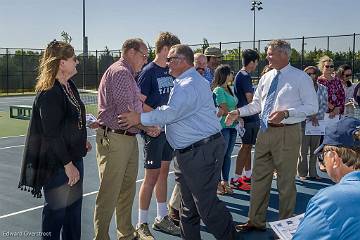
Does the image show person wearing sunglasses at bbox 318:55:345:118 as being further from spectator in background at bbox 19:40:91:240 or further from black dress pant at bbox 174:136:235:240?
spectator in background at bbox 19:40:91:240

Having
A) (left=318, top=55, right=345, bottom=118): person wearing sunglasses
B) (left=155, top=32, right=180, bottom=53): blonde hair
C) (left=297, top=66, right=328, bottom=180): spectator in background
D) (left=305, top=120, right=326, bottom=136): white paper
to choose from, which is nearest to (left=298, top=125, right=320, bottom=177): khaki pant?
(left=297, top=66, right=328, bottom=180): spectator in background

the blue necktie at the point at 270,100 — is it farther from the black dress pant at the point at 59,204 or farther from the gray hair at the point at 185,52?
the black dress pant at the point at 59,204

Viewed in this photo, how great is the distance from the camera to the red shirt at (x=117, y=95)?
425 centimetres

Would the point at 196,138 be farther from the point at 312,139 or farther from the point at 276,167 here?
the point at 312,139

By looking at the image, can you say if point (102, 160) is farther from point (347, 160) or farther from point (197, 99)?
point (347, 160)

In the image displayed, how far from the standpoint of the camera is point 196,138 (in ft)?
13.9

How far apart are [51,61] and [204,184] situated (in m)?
1.75

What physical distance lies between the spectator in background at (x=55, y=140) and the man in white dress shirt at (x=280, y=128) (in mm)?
2112

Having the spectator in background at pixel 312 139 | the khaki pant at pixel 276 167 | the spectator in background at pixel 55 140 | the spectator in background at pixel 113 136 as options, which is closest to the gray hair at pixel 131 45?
the spectator in background at pixel 113 136

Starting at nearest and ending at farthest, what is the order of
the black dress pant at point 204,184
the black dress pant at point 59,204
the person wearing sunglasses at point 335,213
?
the person wearing sunglasses at point 335,213 < the black dress pant at point 59,204 < the black dress pant at point 204,184

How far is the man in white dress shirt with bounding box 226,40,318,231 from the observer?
493 cm

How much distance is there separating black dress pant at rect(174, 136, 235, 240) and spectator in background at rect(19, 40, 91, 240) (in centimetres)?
97

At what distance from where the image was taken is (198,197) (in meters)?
4.29

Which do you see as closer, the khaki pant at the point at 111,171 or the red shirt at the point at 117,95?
the red shirt at the point at 117,95
